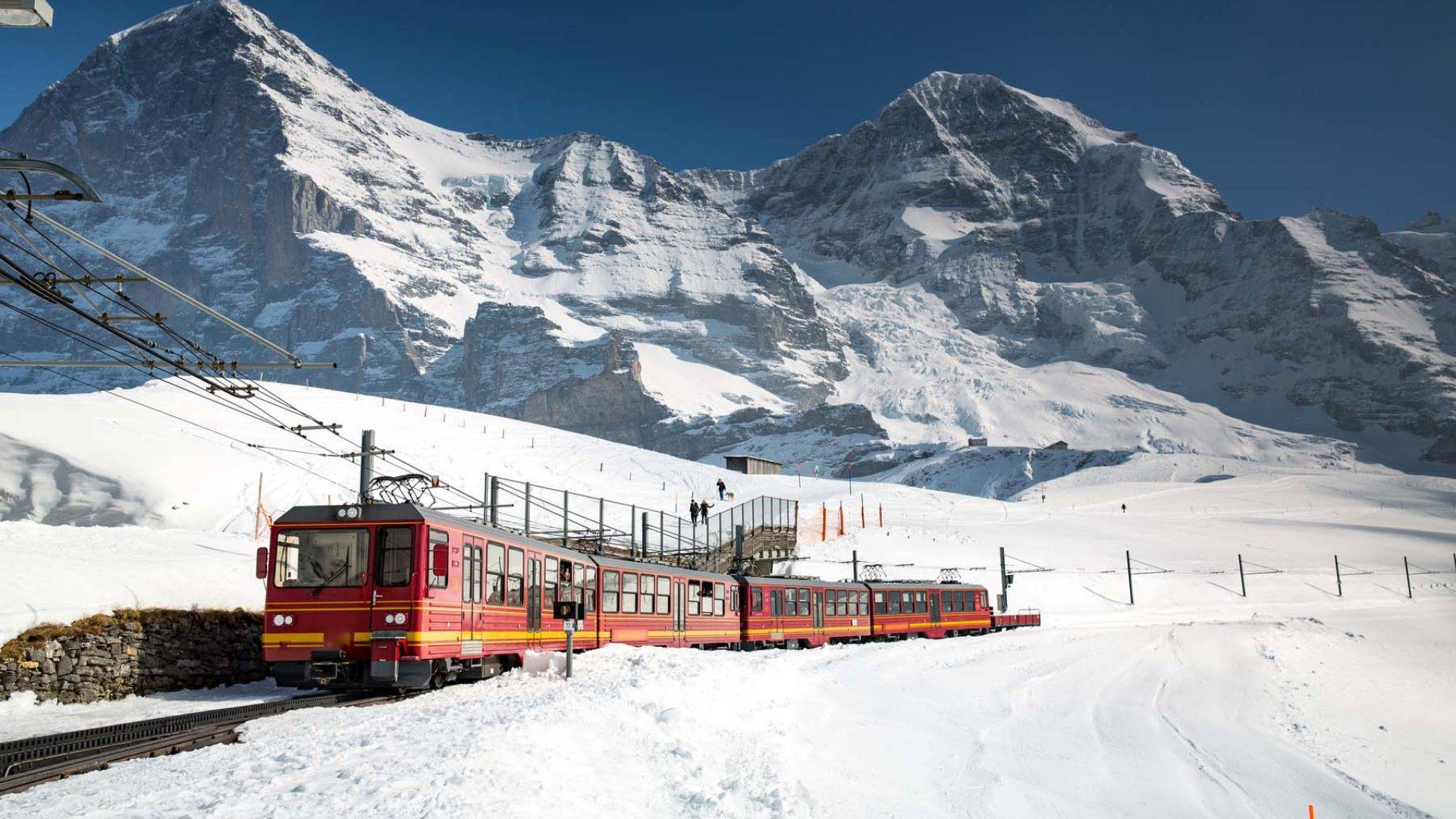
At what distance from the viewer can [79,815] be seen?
7848mm

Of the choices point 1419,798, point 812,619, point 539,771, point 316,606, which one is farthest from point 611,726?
point 812,619

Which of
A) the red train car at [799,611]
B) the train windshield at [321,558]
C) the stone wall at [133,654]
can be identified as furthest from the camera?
the red train car at [799,611]

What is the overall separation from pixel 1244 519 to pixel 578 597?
91.2 meters

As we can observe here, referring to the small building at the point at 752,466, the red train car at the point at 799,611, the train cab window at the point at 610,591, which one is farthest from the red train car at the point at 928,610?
the small building at the point at 752,466

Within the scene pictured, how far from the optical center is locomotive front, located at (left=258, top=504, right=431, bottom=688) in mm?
15945

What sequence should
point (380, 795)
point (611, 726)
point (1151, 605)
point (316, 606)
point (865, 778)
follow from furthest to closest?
point (1151, 605)
point (316, 606)
point (865, 778)
point (611, 726)
point (380, 795)

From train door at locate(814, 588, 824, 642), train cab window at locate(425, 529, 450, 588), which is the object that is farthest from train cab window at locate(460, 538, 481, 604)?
train door at locate(814, 588, 824, 642)

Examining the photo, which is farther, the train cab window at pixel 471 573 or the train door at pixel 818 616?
the train door at pixel 818 616

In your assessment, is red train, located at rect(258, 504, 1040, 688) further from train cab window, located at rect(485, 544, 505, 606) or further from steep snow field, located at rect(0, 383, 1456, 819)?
steep snow field, located at rect(0, 383, 1456, 819)

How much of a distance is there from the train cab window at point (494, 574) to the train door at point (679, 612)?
9.69 metres

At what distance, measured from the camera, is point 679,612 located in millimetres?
28422

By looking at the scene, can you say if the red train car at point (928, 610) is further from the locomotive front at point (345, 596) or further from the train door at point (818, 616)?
the locomotive front at point (345, 596)

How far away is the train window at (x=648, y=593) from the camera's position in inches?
1032

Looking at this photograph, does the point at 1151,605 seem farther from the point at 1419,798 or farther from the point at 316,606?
the point at 316,606
